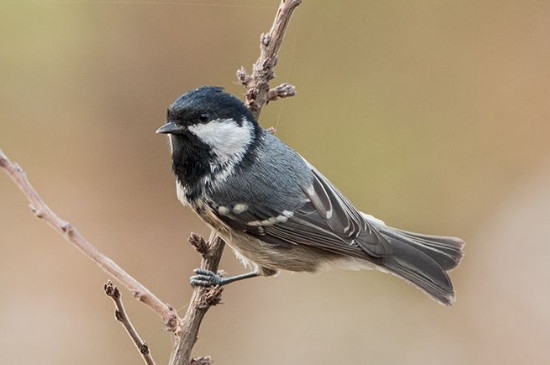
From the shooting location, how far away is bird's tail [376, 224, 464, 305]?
2617 millimetres

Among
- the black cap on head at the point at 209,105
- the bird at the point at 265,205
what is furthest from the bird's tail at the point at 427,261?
the black cap on head at the point at 209,105

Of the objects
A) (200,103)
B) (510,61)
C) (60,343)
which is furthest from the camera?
(510,61)

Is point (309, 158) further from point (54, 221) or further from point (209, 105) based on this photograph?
point (54, 221)

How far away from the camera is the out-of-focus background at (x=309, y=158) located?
3871 millimetres

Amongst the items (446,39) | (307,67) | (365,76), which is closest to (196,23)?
(307,67)

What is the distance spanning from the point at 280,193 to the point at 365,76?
1.96 meters

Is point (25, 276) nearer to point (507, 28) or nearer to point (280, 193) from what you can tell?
point (280, 193)

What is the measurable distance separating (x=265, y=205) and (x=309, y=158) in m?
1.74

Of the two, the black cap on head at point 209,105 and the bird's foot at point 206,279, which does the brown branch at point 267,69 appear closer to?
the black cap on head at point 209,105

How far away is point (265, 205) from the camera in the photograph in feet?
8.02

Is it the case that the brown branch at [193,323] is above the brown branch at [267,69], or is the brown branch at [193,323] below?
below

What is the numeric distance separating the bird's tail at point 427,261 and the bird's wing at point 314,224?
79 millimetres

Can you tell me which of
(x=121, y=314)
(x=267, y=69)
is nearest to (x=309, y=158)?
(x=267, y=69)

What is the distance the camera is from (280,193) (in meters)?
2.47
